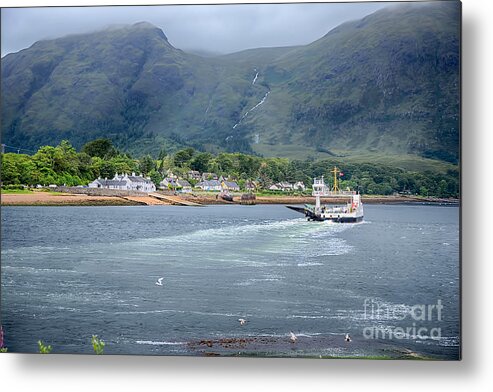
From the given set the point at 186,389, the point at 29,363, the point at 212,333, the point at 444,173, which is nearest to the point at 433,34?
the point at 444,173

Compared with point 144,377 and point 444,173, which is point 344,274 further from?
point 144,377

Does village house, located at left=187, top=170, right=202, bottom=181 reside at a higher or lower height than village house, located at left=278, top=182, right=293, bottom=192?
higher

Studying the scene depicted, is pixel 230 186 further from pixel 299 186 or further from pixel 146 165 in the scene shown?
pixel 146 165

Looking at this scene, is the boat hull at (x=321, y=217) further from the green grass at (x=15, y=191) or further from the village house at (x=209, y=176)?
the green grass at (x=15, y=191)

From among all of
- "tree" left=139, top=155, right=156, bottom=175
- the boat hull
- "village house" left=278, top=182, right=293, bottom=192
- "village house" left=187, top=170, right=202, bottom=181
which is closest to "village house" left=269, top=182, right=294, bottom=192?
"village house" left=278, top=182, right=293, bottom=192

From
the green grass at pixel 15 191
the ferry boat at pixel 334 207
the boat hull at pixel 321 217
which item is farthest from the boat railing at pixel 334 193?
the green grass at pixel 15 191

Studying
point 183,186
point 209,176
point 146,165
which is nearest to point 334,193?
point 209,176

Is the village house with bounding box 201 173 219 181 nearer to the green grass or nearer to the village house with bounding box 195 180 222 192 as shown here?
the village house with bounding box 195 180 222 192
